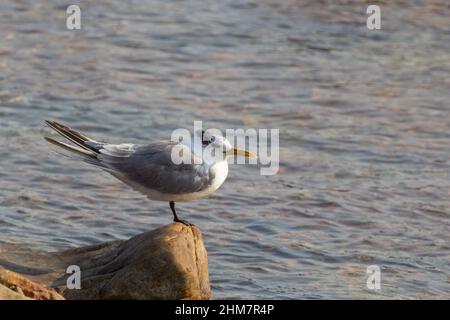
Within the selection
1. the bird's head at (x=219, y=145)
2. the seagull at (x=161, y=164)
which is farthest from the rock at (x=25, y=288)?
the bird's head at (x=219, y=145)

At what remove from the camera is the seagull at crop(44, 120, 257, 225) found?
7.34 m

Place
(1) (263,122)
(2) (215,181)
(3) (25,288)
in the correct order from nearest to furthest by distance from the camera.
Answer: (3) (25,288)
(2) (215,181)
(1) (263,122)

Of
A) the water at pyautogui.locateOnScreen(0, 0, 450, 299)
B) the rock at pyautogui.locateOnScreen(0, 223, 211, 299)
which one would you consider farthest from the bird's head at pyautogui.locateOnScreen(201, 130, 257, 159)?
the water at pyautogui.locateOnScreen(0, 0, 450, 299)

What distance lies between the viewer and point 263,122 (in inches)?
463

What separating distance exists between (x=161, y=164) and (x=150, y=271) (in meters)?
0.78

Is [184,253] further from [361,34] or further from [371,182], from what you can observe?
[361,34]

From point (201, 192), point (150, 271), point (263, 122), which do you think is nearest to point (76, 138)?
point (201, 192)

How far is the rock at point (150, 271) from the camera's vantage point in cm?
701

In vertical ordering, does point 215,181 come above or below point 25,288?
above

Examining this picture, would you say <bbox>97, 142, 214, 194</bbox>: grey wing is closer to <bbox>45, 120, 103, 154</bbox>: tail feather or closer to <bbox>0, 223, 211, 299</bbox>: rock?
<bbox>45, 120, 103, 154</bbox>: tail feather

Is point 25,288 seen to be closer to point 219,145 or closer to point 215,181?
point 215,181

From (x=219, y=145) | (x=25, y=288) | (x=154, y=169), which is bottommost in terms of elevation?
(x=25, y=288)

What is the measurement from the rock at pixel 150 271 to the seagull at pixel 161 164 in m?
0.27

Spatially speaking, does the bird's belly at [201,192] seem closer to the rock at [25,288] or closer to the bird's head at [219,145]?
the bird's head at [219,145]
